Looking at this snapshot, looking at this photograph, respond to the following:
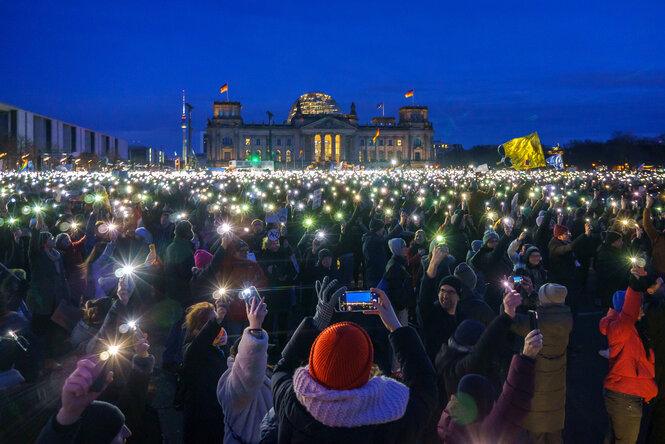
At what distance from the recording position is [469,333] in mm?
3463

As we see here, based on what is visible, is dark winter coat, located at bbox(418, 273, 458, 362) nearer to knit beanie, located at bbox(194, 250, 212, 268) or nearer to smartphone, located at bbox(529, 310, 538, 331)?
smartphone, located at bbox(529, 310, 538, 331)

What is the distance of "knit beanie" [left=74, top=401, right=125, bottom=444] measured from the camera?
224 centimetres

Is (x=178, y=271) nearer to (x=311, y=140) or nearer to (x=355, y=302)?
(x=355, y=302)

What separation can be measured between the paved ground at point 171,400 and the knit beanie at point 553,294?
179 centimetres

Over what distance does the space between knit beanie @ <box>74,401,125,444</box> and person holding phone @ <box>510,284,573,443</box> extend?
8.16 feet

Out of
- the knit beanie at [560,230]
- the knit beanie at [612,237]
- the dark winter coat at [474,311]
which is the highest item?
the knit beanie at [560,230]

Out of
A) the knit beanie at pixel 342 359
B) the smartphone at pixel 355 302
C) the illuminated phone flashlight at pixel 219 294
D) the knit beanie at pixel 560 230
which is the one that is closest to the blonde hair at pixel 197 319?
the illuminated phone flashlight at pixel 219 294

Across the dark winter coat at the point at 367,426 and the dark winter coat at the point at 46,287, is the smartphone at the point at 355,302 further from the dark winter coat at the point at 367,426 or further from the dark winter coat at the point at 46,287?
the dark winter coat at the point at 46,287

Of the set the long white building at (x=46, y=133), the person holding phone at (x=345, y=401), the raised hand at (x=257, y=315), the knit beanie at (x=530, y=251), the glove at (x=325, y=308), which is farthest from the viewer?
the long white building at (x=46, y=133)

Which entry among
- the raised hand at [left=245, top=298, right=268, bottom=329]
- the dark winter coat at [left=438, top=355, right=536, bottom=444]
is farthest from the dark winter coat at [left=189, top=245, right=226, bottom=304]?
the dark winter coat at [left=438, top=355, right=536, bottom=444]

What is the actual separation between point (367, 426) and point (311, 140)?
112 meters

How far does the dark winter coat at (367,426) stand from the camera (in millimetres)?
1966

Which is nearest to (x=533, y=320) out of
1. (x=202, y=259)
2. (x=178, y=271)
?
(x=202, y=259)

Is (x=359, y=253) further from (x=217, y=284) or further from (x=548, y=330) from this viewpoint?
(x=548, y=330)
